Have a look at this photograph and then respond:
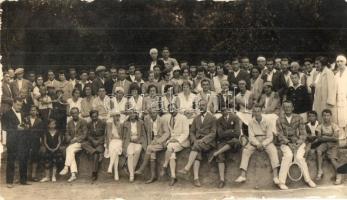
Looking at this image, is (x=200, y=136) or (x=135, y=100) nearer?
(x=200, y=136)

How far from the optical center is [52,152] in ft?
20.8

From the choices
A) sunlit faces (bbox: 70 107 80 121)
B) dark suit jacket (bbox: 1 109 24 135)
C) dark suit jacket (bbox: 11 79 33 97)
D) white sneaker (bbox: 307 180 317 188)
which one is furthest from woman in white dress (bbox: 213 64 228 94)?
dark suit jacket (bbox: 1 109 24 135)

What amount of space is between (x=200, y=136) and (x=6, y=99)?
8.35ft

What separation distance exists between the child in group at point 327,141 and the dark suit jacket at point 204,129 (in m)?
1.24


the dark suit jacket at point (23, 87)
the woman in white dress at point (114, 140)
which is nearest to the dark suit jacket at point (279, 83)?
the woman in white dress at point (114, 140)

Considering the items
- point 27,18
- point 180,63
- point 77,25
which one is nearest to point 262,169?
point 180,63

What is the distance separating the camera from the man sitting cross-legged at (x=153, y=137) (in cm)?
626

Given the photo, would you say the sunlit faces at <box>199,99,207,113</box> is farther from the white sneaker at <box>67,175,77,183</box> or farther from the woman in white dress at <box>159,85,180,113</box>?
the white sneaker at <box>67,175,77,183</box>

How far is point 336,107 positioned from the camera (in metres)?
6.45

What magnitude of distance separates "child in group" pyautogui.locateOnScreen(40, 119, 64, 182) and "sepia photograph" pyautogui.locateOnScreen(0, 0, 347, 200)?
1 cm

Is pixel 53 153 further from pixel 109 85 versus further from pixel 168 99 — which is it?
pixel 168 99

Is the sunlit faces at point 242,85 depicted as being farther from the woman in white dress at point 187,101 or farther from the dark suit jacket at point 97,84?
the dark suit jacket at point 97,84

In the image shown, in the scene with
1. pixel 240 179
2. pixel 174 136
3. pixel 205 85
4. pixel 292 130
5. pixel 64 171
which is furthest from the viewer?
pixel 205 85

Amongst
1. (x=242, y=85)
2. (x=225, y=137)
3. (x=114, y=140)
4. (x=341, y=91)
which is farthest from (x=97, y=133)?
(x=341, y=91)
